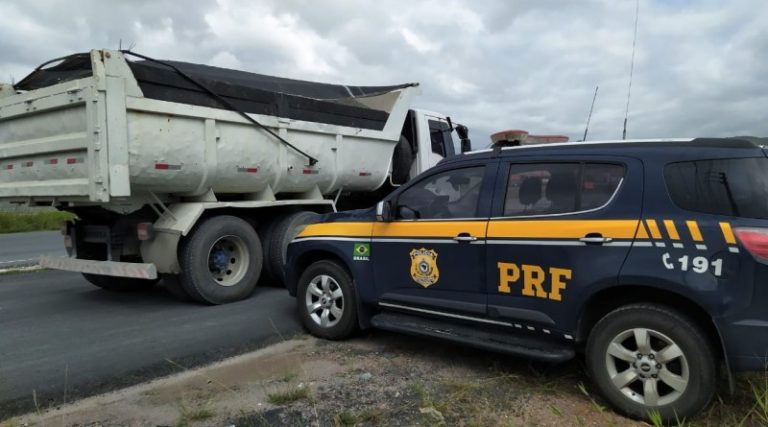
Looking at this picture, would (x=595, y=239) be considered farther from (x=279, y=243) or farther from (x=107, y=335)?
(x=279, y=243)

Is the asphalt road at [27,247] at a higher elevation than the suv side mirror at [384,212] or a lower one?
lower

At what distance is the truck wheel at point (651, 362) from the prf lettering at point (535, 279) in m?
0.33

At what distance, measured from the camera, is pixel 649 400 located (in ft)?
10.6

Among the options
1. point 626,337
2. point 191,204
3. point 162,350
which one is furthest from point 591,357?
point 191,204

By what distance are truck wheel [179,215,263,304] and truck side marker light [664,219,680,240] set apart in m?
4.91

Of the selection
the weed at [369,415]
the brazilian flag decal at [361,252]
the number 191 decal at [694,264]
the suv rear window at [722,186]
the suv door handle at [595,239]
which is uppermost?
the suv rear window at [722,186]

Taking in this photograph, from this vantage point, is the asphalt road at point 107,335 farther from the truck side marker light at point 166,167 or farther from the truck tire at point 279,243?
the truck side marker light at point 166,167

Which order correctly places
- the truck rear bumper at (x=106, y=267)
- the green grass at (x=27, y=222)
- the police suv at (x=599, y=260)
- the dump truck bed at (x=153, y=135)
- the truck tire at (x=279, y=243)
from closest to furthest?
the police suv at (x=599, y=260) < the dump truck bed at (x=153, y=135) < the truck rear bumper at (x=106, y=267) < the truck tire at (x=279, y=243) < the green grass at (x=27, y=222)

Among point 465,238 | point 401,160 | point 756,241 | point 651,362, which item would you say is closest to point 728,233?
point 756,241

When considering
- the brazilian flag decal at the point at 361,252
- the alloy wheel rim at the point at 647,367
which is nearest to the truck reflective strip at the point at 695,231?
the alloy wheel rim at the point at 647,367

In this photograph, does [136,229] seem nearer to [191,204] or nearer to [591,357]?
[191,204]

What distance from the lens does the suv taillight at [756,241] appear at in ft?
9.66

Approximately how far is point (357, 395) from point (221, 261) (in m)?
3.56

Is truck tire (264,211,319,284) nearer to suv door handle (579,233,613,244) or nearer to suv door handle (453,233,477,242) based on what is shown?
suv door handle (453,233,477,242)
